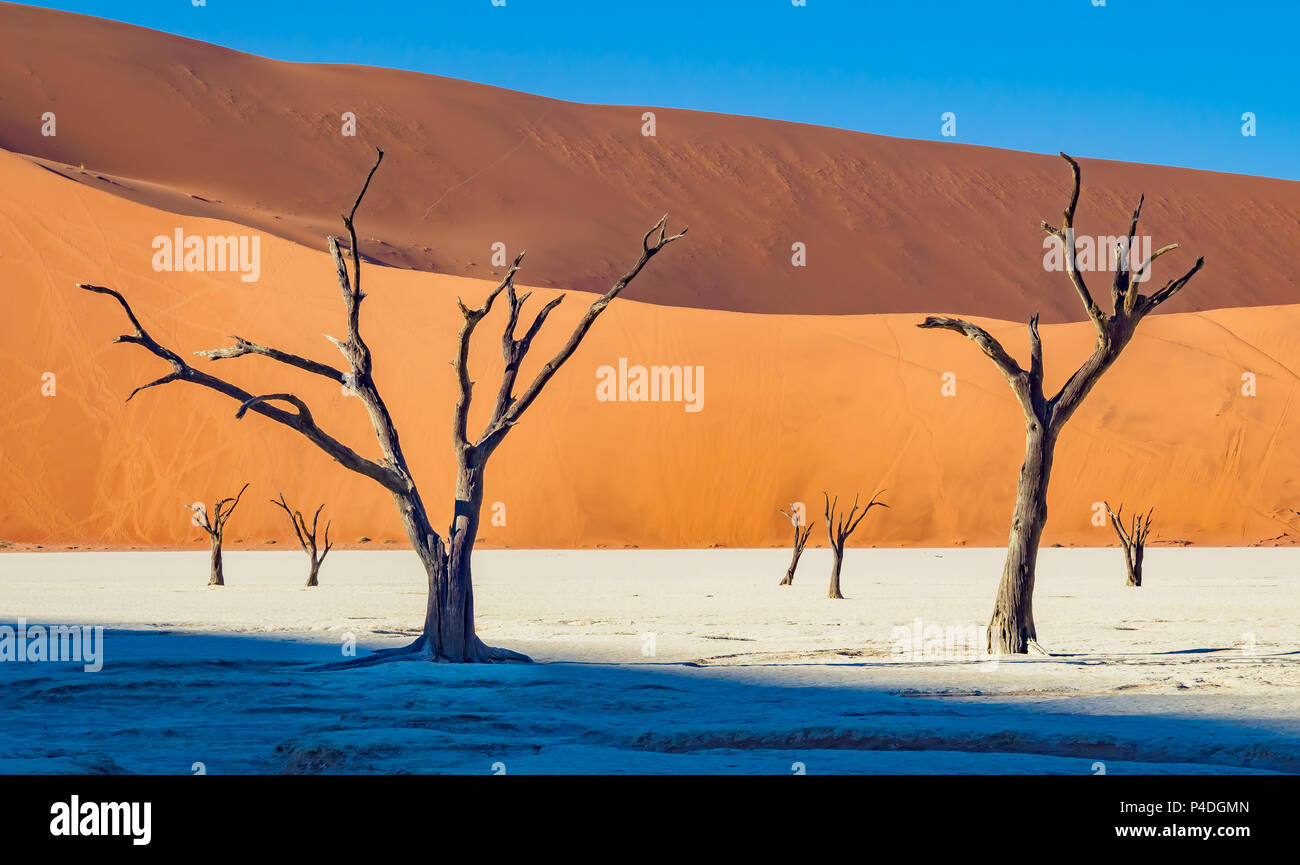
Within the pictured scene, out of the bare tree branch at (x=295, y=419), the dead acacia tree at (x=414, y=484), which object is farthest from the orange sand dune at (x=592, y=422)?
the bare tree branch at (x=295, y=419)

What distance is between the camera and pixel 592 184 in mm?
91125

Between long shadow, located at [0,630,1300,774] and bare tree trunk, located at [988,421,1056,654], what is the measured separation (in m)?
2.19

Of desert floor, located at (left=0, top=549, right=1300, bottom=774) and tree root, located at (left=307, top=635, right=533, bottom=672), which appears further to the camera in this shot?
tree root, located at (left=307, top=635, right=533, bottom=672)

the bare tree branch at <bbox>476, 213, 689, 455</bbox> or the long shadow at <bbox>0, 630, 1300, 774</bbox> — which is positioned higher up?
the bare tree branch at <bbox>476, 213, 689, 455</bbox>

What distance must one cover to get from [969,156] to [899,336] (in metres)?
52.5

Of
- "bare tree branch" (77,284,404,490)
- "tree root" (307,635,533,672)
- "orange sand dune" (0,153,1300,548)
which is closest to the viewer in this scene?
"bare tree branch" (77,284,404,490)

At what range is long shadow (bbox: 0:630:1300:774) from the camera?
756cm

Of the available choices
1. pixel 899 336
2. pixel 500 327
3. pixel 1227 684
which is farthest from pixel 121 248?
pixel 1227 684

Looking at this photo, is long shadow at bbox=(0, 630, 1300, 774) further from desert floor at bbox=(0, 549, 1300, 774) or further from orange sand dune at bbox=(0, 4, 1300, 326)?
orange sand dune at bbox=(0, 4, 1300, 326)

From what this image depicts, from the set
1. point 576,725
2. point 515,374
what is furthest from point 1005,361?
point 576,725

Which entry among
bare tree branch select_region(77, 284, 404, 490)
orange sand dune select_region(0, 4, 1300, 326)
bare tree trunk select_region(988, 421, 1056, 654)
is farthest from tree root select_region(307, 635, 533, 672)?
orange sand dune select_region(0, 4, 1300, 326)

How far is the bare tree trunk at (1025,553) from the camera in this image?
13898 mm
